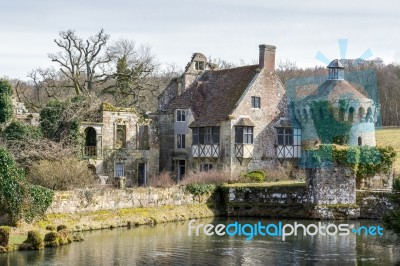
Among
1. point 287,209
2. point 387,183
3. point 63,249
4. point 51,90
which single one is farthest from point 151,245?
point 51,90

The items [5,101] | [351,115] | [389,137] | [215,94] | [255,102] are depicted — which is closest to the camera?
[5,101]

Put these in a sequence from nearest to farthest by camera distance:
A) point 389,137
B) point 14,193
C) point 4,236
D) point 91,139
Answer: point 4,236, point 14,193, point 91,139, point 389,137

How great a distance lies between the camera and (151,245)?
2619cm

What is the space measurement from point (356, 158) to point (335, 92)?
809 centimetres

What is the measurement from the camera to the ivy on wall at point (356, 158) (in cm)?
3478

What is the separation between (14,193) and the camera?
88.7 ft

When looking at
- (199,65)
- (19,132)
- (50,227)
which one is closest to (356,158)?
(199,65)

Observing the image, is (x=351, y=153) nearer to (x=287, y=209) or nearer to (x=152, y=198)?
(x=287, y=209)

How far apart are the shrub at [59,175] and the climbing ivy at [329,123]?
15789 mm

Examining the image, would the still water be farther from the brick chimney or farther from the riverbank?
the brick chimney

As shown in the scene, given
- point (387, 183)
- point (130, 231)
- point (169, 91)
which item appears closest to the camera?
point (130, 231)

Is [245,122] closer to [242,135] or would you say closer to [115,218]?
[242,135]

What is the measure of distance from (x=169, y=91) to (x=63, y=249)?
941 inches

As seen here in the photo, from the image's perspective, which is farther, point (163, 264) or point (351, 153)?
point (351, 153)
